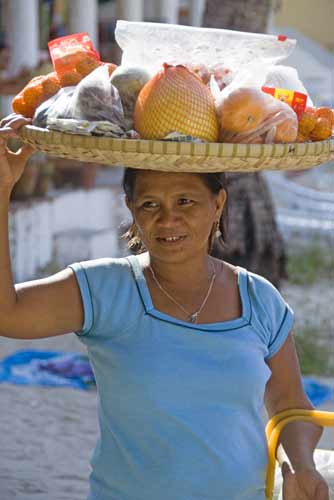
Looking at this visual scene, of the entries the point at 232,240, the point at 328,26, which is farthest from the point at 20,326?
the point at 328,26

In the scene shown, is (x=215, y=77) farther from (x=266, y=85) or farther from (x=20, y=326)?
(x=20, y=326)

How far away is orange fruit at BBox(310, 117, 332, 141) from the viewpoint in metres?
2.47

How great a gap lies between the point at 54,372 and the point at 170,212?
4.39 metres

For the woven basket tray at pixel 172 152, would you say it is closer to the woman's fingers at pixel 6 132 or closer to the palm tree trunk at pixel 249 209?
the woman's fingers at pixel 6 132

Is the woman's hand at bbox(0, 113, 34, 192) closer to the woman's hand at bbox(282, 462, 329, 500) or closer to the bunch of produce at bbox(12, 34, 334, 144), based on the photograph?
the bunch of produce at bbox(12, 34, 334, 144)

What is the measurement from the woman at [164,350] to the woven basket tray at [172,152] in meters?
0.14

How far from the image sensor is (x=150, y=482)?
237cm

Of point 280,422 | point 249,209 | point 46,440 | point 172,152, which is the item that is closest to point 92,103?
point 172,152

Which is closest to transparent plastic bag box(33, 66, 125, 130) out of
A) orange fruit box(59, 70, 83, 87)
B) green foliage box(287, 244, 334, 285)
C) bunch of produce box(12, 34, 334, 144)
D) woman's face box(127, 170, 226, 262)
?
bunch of produce box(12, 34, 334, 144)

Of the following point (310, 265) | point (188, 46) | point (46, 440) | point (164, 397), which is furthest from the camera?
point (310, 265)

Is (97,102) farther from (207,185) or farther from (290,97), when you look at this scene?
(290,97)

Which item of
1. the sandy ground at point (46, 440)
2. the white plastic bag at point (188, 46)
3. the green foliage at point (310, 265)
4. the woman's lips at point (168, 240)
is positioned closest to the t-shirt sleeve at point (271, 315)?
the woman's lips at point (168, 240)

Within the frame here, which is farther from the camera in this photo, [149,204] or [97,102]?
[149,204]

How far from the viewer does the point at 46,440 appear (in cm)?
544
